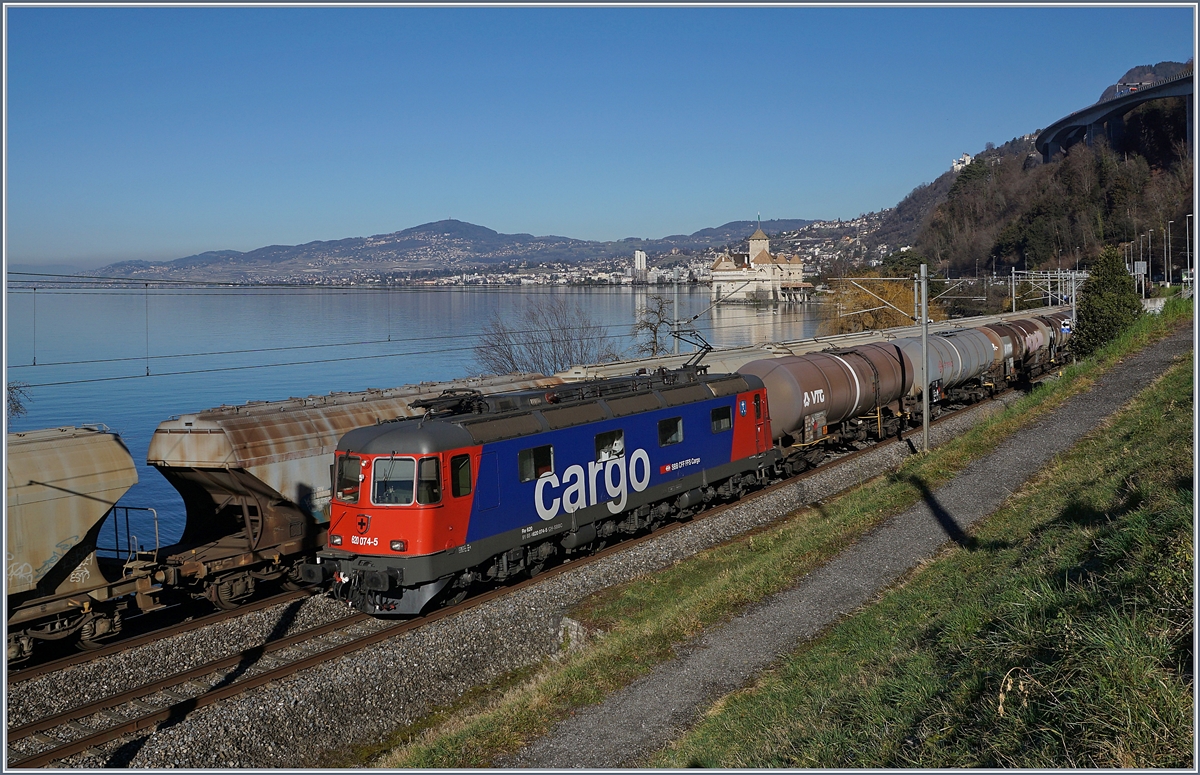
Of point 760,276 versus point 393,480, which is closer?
point 393,480

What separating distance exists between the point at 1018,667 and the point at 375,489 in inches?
391

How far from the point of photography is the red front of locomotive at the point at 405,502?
14.1m

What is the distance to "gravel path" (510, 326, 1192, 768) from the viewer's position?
33.3ft

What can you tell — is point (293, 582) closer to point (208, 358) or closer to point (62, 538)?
point (62, 538)

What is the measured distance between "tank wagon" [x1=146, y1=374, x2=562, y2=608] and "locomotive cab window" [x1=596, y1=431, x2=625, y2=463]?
16.0 feet

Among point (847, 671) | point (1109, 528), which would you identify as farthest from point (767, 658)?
point (1109, 528)

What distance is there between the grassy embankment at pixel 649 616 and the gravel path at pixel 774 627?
0.37 metres

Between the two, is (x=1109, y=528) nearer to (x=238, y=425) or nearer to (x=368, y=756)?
(x=368, y=756)

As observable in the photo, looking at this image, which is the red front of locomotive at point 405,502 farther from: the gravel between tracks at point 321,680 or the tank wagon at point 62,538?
the tank wagon at point 62,538

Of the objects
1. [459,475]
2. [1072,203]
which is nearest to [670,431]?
[459,475]

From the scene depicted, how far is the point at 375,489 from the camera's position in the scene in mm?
14328

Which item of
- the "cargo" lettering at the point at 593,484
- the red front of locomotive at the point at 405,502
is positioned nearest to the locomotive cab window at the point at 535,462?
the "cargo" lettering at the point at 593,484

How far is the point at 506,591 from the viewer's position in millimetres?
16047

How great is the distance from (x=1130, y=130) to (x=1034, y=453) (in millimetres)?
143620
